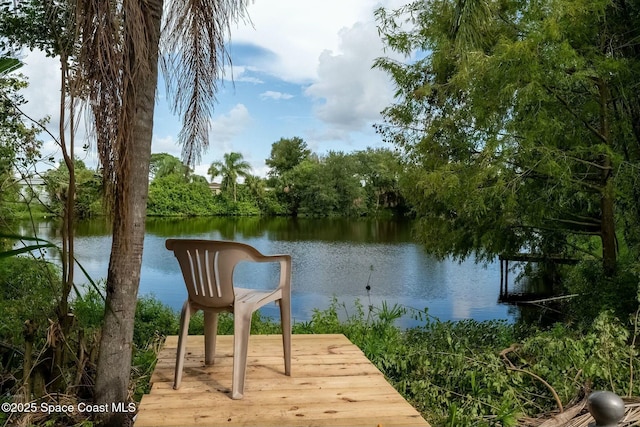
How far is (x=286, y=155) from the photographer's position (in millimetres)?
37188

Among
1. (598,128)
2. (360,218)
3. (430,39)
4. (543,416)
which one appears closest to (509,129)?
(598,128)

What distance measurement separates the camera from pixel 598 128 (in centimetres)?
646

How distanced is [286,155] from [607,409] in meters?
36.7

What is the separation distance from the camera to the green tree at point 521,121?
221 inches

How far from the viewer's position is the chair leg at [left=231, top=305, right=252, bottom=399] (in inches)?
82.4

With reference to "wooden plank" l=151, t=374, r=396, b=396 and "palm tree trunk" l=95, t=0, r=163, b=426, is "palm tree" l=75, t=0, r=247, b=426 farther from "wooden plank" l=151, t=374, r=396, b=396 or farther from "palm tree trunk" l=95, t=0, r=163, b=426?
"wooden plank" l=151, t=374, r=396, b=396

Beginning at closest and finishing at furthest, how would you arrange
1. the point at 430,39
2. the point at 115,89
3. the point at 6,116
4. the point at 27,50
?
the point at 115,89 → the point at 27,50 → the point at 6,116 → the point at 430,39

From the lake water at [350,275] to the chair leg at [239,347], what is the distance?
5.32 metres

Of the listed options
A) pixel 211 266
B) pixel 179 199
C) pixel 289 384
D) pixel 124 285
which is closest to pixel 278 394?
pixel 289 384

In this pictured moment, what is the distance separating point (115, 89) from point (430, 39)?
739 centimetres

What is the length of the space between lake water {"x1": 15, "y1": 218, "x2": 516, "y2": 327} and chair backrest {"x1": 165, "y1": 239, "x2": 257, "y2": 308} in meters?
5.28

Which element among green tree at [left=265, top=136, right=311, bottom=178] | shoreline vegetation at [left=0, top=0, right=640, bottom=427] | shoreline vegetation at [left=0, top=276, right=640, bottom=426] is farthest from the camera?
green tree at [left=265, top=136, right=311, bottom=178]

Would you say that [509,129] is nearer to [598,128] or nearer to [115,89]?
[598,128]

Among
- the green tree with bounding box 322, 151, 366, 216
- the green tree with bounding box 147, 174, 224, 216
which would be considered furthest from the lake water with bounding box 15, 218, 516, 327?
the green tree with bounding box 322, 151, 366, 216
